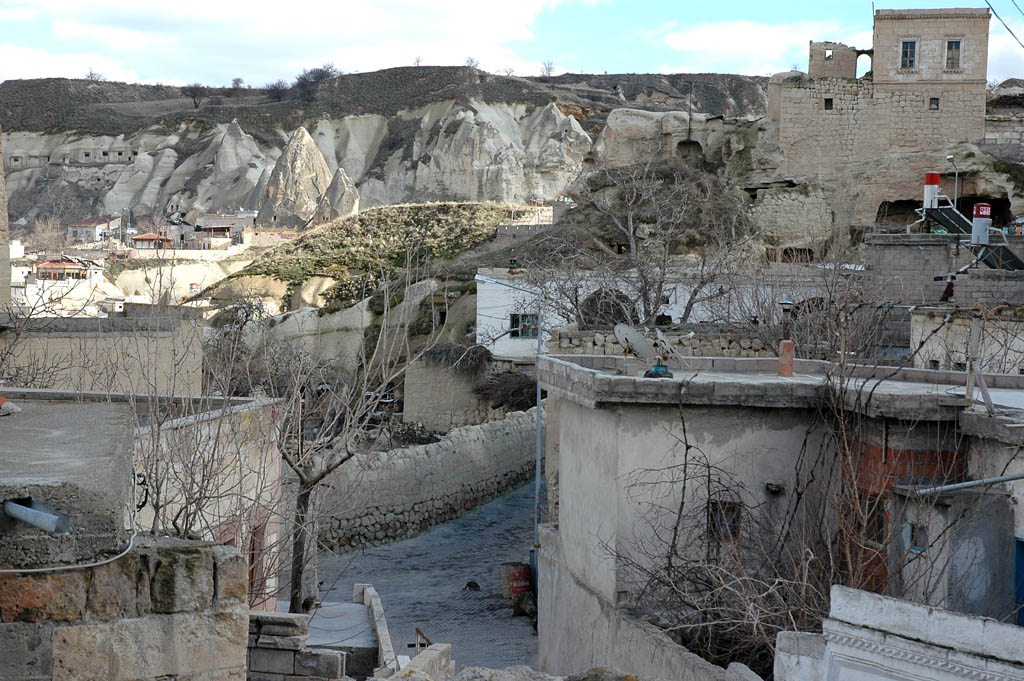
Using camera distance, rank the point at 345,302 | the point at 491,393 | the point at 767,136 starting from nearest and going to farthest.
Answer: the point at 491,393 < the point at 767,136 < the point at 345,302

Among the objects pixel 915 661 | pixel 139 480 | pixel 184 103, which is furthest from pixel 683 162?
pixel 184 103

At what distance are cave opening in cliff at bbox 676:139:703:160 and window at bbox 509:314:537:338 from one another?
35.9 feet

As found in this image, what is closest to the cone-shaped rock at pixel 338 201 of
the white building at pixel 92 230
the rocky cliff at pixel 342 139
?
the rocky cliff at pixel 342 139

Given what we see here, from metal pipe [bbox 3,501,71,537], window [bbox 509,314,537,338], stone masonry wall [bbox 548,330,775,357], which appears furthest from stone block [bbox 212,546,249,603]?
window [bbox 509,314,537,338]

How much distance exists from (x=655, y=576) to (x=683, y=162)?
29.2 m

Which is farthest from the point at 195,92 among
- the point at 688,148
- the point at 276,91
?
the point at 688,148

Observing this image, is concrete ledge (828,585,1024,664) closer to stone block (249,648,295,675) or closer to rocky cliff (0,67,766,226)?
stone block (249,648,295,675)

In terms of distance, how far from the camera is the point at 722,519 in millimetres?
9398

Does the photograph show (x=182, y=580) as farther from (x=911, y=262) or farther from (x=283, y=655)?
(x=911, y=262)

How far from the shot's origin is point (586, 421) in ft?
33.1

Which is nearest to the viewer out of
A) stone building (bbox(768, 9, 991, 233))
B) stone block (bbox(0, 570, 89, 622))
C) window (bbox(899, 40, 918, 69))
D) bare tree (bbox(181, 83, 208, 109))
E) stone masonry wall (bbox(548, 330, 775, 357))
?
stone block (bbox(0, 570, 89, 622))

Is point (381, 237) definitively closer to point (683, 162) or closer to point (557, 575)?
point (683, 162)

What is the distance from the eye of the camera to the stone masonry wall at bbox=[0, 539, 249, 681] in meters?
3.07

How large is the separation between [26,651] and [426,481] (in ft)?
58.8
